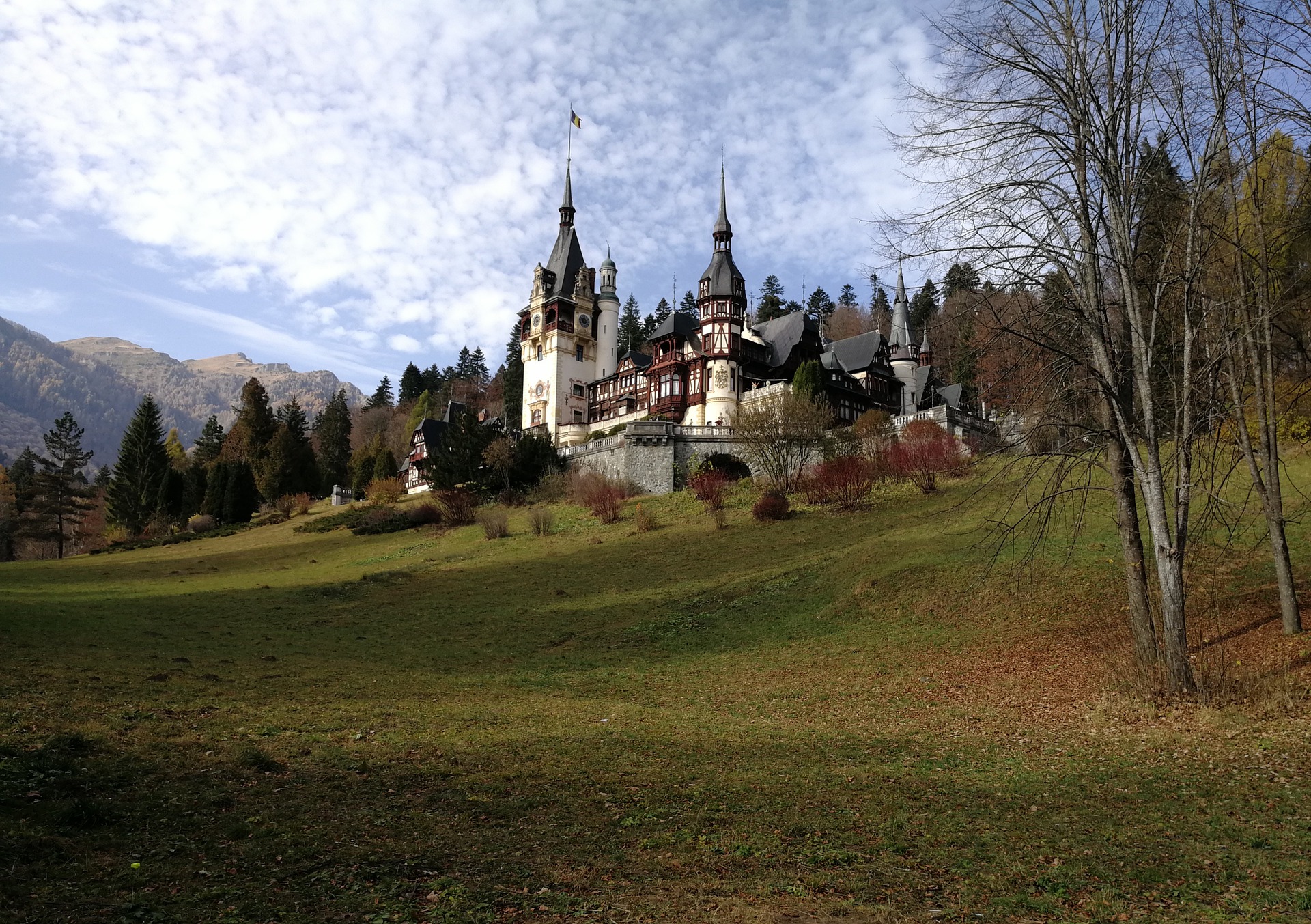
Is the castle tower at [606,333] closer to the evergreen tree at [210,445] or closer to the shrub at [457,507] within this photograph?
the shrub at [457,507]

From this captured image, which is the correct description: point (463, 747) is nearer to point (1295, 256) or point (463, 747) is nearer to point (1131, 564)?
point (1131, 564)

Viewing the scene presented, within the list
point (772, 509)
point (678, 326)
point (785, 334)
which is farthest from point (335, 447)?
point (772, 509)

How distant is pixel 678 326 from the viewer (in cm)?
6072

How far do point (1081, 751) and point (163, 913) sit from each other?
9.27m

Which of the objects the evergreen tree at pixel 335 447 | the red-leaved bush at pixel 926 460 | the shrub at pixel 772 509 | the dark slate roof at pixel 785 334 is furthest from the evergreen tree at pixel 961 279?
the evergreen tree at pixel 335 447

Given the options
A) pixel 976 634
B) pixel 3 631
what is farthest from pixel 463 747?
pixel 3 631

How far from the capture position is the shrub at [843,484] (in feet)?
109

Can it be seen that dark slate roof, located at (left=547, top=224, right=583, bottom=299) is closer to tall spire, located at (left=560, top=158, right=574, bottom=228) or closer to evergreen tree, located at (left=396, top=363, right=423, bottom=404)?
tall spire, located at (left=560, top=158, right=574, bottom=228)

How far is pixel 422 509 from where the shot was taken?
154 ft

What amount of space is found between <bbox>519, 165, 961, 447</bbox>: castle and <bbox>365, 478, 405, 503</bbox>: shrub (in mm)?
13037

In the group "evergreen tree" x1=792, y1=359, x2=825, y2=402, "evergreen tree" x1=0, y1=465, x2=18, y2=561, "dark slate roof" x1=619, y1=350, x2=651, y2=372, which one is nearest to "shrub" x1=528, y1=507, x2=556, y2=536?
"evergreen tree" x1=792, y1=359, x2=825, y2=402

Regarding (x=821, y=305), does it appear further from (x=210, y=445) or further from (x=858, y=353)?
(x=210, y=445)

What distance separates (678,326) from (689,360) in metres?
2.80

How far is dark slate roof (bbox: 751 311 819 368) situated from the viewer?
2350 inches
